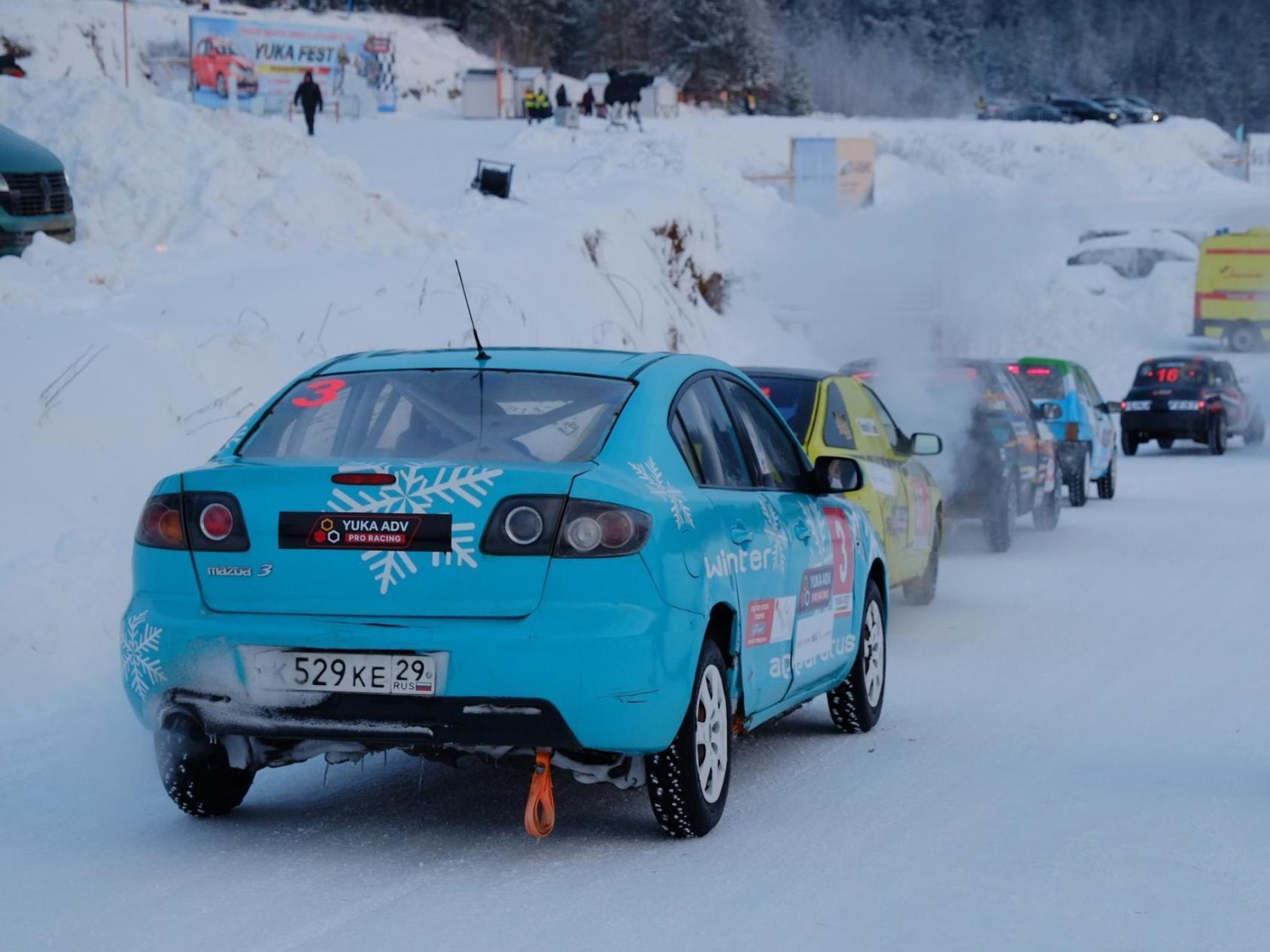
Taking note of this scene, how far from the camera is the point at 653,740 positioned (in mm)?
5848

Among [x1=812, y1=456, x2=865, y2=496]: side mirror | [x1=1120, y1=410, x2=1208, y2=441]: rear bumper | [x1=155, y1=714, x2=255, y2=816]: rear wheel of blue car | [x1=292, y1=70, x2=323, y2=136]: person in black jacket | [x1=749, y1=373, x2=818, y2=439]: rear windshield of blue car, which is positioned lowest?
[x1=1120, y1=410, x2=1208, y2=441]: rear bumper

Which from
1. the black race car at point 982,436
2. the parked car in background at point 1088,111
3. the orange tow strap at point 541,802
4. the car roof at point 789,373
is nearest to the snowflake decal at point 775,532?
the orange tow strap at point 541,802

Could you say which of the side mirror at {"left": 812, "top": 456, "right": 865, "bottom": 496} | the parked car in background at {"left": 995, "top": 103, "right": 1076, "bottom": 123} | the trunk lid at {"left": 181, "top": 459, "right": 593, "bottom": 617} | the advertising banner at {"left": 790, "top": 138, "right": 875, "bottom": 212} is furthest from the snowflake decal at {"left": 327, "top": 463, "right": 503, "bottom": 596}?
the parked car in background at {"left": 995, "top": 103, "right": 1076, "bottom": 123}

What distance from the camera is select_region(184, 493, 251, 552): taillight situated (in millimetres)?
5938

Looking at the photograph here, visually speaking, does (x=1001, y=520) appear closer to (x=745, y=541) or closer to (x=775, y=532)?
(x=775, y=532)

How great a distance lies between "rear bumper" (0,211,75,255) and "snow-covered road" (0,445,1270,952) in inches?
423

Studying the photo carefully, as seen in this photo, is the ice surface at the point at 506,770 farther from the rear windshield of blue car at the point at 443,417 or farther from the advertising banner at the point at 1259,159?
the advertising banner at the point at 1259,159

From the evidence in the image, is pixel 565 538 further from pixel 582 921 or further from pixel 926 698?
pixel 926 698

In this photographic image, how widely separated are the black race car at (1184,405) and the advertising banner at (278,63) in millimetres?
29605

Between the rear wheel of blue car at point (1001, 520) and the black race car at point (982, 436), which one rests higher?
the black race car at point (982, 436)

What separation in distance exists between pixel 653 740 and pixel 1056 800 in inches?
73.8

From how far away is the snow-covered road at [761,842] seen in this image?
527cm

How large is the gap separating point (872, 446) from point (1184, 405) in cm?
1834

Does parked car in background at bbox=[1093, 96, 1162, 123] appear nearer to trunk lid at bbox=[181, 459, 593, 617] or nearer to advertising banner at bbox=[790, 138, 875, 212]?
advertising banner at bbox=[790, 138, 875, 212]
